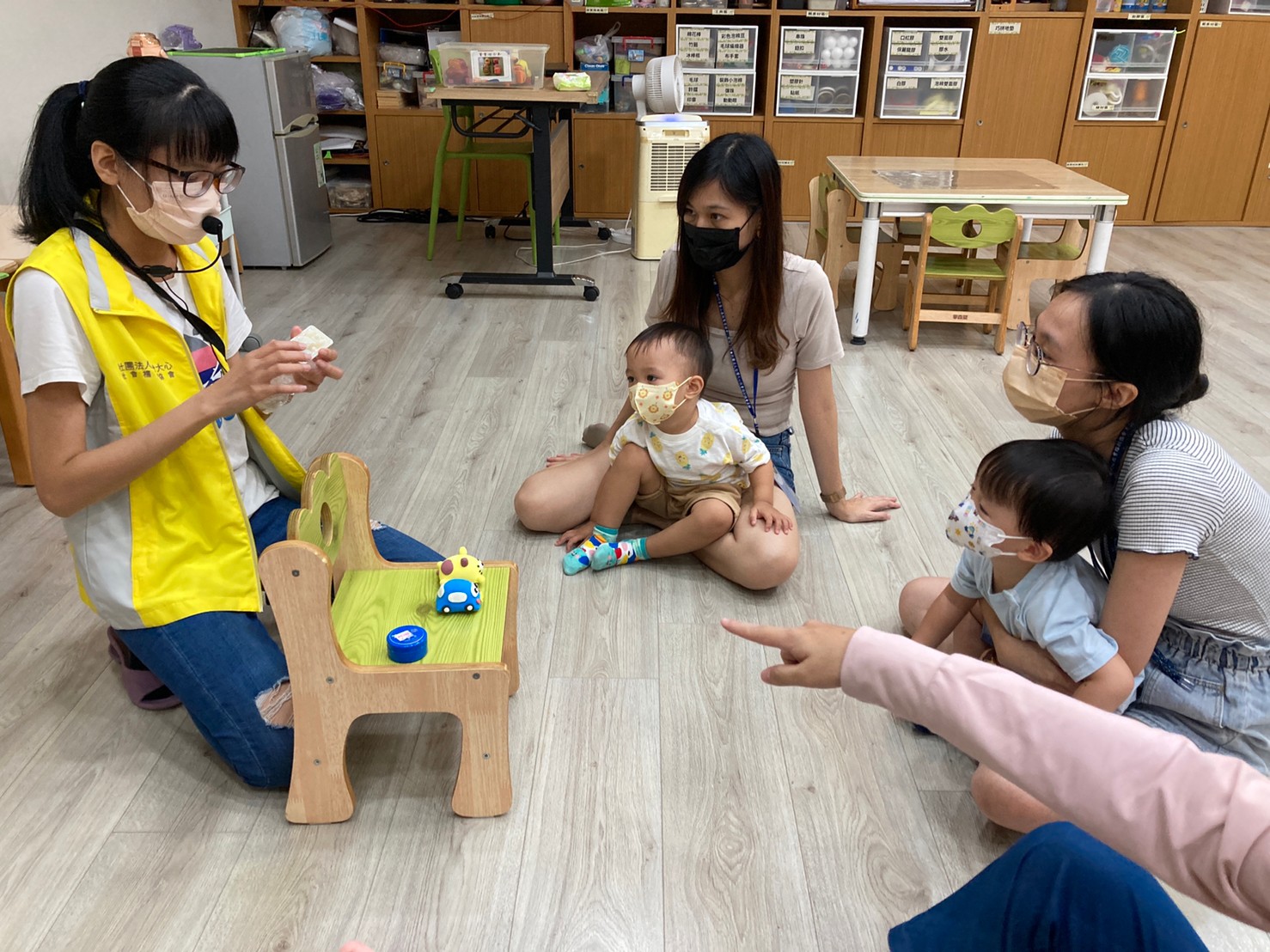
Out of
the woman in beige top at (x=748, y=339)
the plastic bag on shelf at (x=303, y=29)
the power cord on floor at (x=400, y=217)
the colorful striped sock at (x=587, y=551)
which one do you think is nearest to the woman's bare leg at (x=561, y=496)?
the woman in beige top at (x=748, y=339)

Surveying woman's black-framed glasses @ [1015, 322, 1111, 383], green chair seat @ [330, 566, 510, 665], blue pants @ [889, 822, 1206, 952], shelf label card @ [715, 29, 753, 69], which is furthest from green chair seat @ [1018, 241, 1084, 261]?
blue pants @ [889, 822, 1206, 952]

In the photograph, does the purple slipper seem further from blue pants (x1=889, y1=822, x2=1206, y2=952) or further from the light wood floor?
blue pants (x1=889, y1=822, x2=1206, y2=952)

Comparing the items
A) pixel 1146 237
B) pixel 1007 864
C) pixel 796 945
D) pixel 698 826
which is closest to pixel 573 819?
pixel 698 826

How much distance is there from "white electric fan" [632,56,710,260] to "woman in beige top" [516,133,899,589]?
2.45 m

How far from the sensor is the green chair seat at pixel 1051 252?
3.68m

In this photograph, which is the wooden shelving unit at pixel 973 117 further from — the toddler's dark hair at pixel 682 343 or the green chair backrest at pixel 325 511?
the green chair backrest at pixel 325 511

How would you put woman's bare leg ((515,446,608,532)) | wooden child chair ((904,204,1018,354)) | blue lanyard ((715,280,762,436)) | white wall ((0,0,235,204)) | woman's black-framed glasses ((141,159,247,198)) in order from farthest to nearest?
wooden child chair ((904,204,1018,354)) < white wall ((0,0,235,204)) < woman's bare leg ((515,446,608,532)) < blue lanyard ((715,280,762,436)) < woman's black-framed glasses ((141,159,247,198))

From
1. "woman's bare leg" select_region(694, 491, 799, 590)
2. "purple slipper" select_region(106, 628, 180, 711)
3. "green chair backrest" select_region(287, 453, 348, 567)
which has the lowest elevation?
"purple slipper" select_region(106, 628, 180, 711)

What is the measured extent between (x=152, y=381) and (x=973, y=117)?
16.6ft

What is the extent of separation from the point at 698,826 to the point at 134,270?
1.20 metres

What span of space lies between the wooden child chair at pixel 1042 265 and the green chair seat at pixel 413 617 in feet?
8.77

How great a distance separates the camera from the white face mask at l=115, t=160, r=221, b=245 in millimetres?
1388

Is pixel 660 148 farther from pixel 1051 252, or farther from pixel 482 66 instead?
pixel 1051 252

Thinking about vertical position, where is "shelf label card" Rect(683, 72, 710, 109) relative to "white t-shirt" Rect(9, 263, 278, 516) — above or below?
above
